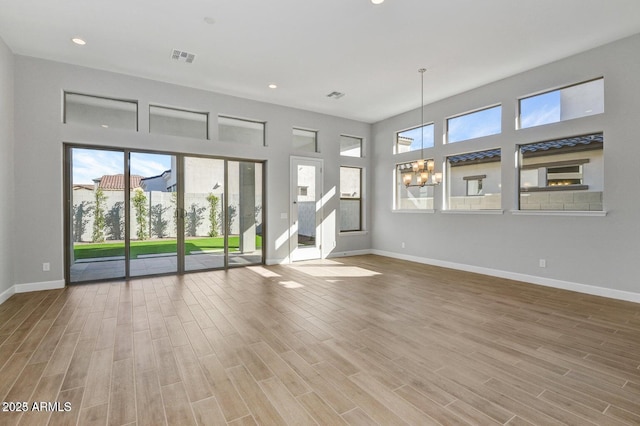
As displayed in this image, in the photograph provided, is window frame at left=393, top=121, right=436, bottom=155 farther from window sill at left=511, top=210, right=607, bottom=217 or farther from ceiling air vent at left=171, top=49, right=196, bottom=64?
ceiling air vent at left=171, top=49, right=196, bottom=64

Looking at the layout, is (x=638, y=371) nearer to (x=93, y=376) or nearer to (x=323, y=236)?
(x=93, y=376)

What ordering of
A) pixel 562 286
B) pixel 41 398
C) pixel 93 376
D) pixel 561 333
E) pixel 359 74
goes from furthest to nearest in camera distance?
1. pixel 359 74
2. pixel 562 286
3. pixel 561 333
4. pixel 93 376
5. pixel 41 398

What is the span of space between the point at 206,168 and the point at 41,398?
177 inches

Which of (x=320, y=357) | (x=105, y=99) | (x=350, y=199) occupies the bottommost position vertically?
(x=320, y=357)

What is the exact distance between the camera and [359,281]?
5.12 metres

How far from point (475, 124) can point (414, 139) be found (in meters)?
1.49

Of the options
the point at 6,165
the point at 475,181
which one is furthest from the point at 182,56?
the point at 475,181

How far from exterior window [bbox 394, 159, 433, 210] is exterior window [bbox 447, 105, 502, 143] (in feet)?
3.99

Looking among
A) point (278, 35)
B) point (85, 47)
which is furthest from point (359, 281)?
point (85, 47)

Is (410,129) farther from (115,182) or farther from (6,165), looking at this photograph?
(6,165)

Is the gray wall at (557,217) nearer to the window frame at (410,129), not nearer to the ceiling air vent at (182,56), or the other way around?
the window frame at (410,129)

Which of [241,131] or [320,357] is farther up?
[241,131]

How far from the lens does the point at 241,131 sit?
631cm

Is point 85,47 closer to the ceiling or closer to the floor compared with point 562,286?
closer to the ceiling
